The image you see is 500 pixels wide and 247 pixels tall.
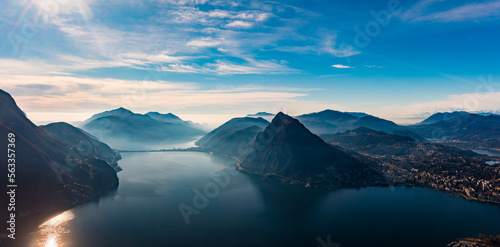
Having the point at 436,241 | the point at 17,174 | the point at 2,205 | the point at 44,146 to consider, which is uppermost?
the point at 44,146

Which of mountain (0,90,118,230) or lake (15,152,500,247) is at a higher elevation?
A: mountain (0,90,118,230)

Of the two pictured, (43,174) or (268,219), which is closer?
(268,219)

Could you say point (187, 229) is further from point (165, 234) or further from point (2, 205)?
point (2, 205)

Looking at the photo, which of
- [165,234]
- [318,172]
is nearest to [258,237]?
[165,234]

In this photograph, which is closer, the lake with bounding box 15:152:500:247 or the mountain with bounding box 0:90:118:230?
the lake with bounding box 15:152:500:247

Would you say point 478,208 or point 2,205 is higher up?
point 2,205
